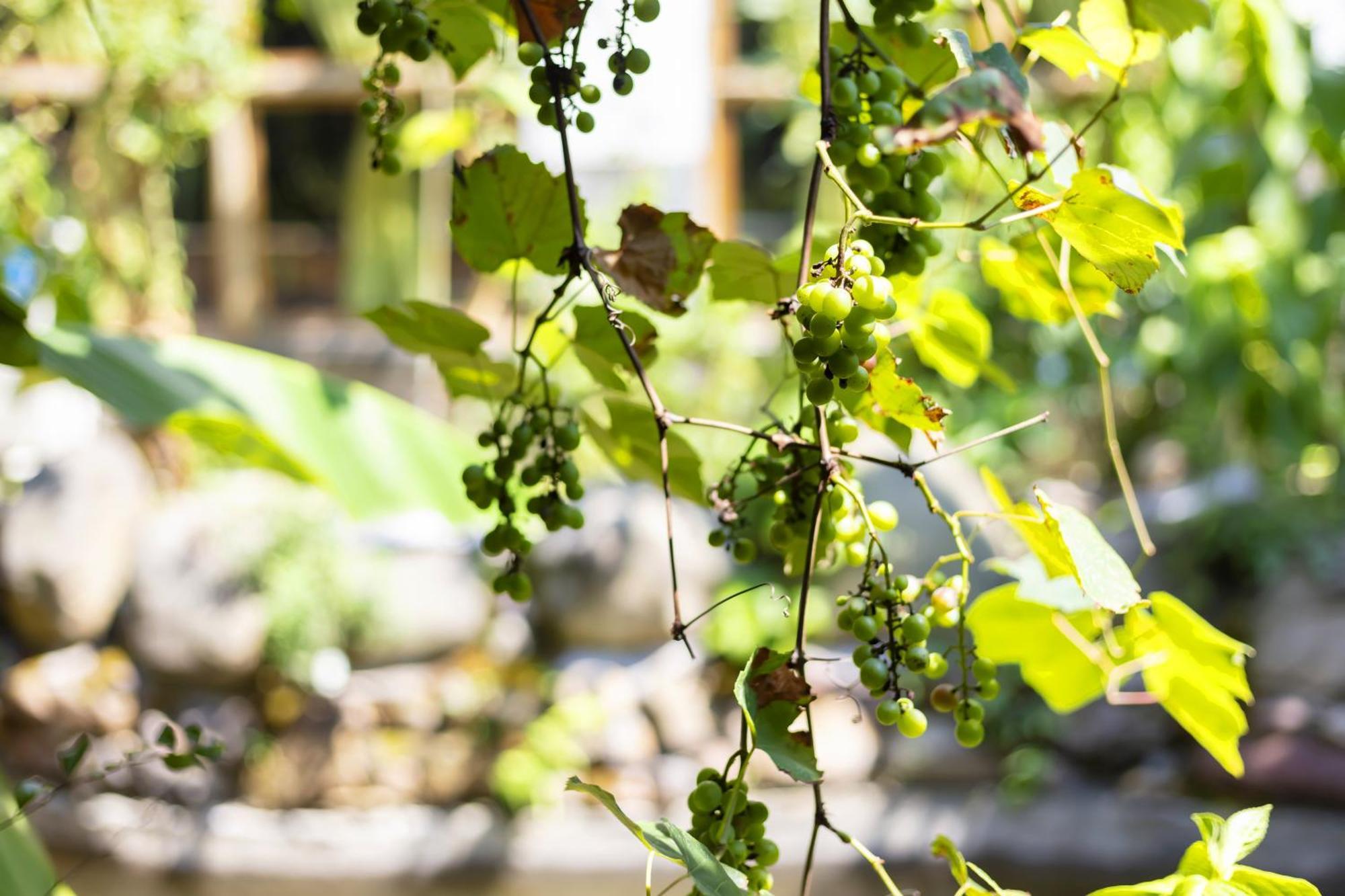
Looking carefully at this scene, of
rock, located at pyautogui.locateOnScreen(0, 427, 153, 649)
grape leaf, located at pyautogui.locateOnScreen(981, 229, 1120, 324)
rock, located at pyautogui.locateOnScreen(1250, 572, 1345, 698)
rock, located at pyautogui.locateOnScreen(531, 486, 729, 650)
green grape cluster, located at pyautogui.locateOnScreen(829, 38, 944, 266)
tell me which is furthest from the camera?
rock, located at pyautogui.locateOnScreen(531, 486, 729, 650)

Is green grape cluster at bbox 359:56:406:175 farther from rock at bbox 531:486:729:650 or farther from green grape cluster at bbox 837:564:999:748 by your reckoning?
rock at bbox 531:486:729:650

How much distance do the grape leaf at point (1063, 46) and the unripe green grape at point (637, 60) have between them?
0.36 ft

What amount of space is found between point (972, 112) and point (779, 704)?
155 mm

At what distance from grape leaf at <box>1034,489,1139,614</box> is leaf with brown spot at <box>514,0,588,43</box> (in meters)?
0.20

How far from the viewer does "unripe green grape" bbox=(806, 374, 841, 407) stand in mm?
269

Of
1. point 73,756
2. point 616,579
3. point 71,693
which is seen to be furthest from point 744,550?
point 71,693

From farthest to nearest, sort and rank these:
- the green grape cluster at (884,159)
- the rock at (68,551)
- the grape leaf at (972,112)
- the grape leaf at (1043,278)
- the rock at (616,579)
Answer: the rock at (616,579)
the rock at (68,551)
the grape leaf at (1043,278)
the green grape cluster at (884,159)
the grape leaf at (972,112)

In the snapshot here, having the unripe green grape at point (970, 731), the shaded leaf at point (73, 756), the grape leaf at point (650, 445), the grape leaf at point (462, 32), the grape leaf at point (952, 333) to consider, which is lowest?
the shaded leaf at point (73, 756)

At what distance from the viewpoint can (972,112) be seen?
0.22 m

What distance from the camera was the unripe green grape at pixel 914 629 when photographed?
0.99 ft

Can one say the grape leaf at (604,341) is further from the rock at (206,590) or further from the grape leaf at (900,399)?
the rock at (206,590)

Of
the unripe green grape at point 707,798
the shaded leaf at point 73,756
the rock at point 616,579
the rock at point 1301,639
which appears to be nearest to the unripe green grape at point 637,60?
the unripe green grape at point 707,798

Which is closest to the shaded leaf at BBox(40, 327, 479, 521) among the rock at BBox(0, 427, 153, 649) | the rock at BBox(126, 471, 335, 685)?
the rock at BBox(126, 471, 335, 685)

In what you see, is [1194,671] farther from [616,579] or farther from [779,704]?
[616,579]
